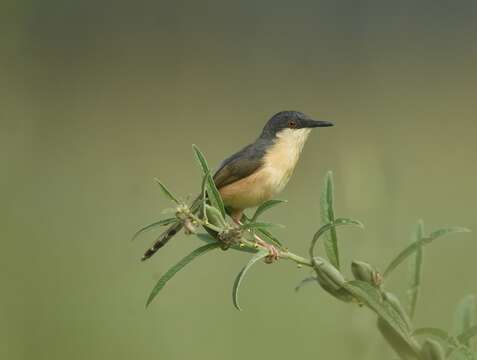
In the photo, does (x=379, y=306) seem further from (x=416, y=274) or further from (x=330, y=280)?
(x=416, y=274)

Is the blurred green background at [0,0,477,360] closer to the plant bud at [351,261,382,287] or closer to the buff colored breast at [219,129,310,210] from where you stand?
the buff colored breast at [219,129,310,210]

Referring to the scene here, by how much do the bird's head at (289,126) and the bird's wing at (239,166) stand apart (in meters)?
0.26

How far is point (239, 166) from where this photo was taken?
350cm

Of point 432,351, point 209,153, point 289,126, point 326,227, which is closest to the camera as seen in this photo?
point 432,351

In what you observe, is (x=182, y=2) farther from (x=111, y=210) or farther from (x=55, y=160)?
(x=111, y=210)

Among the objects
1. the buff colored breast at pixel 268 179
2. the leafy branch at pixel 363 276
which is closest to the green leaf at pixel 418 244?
the leafy branch at pixel 363 276

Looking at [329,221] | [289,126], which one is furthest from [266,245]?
[289,126]

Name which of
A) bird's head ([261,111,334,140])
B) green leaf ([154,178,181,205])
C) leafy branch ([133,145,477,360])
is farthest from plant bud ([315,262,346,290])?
bird's head ([261,111,334,140])

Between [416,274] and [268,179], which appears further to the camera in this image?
[268,179]

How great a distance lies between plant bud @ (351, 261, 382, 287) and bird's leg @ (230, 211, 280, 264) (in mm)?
176

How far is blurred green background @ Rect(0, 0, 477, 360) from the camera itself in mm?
4477

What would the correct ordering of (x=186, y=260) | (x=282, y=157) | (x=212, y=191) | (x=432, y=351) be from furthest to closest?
(x=282, y=157)
(x=212, y=191)
(x=186, y=260)
(x=432, y=351)

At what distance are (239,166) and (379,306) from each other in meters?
1.80

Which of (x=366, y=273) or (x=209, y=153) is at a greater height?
(x=209, y=153)
